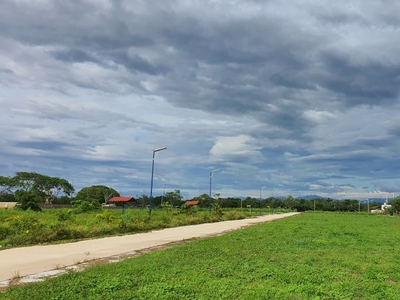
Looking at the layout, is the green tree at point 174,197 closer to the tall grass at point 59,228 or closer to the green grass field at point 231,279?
the tall grass at point 59,228

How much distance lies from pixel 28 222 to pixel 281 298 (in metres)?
11.6

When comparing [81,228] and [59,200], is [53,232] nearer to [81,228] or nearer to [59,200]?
[81,228]

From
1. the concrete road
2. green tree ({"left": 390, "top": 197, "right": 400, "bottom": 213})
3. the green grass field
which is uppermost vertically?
green tree ({"left": 390, "top": 197, "right": 400, "bottom": 213})

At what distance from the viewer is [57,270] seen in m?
8.14

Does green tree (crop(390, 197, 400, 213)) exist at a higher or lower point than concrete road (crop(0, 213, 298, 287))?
higher

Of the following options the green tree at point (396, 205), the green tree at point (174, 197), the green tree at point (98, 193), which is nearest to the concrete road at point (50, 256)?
the green tree at point (174, 197)

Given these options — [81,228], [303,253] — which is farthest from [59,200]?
[303,253]

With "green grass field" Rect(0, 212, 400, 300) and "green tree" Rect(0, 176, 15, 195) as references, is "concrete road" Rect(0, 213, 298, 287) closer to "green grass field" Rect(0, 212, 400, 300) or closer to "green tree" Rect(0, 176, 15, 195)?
"green grass field" Rect(0, 212, 400, 300)

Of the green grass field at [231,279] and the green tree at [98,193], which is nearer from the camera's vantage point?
the green grass field at [231,279]

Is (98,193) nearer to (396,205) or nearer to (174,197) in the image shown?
(174,197)

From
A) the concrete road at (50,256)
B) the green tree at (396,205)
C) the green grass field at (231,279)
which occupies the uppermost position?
the green tree at (396,205)

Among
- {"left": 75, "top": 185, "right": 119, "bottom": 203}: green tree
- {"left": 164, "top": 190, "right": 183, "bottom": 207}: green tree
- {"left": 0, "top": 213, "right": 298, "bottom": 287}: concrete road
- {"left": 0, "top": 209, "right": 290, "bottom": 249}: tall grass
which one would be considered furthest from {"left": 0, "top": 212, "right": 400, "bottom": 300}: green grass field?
{"left": 75, "top": 185, "right": 119, "bottom": 203}: green tree

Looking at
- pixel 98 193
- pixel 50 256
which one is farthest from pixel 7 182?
pixel 50 256

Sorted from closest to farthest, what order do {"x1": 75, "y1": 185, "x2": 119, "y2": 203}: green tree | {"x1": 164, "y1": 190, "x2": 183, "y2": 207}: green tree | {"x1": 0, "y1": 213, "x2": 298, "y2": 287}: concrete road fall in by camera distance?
{"x1": 0, "y1": 213, "x2": 298, "y2": 287}: concrete road, {"x1": 164, "y1": 190, "x2": 183, "y2": 207}: green tree, {"x1": 75, "y1": 185, "x2": 119, "y2": 203}: green tree
